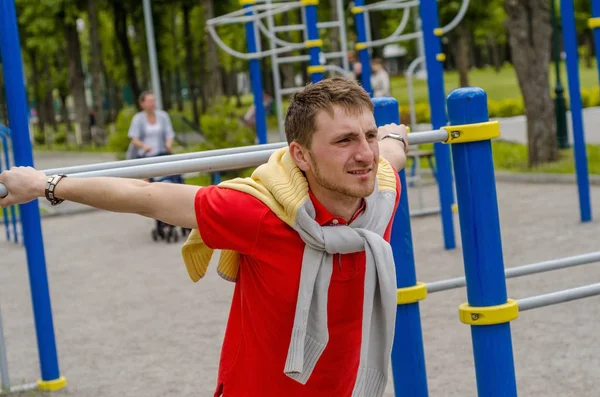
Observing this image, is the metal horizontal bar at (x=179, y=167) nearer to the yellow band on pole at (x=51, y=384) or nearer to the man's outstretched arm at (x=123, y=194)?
the man's outstretched arm at (x=123, y=194)

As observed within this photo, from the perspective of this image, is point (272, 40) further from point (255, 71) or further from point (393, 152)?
point (393, 152)

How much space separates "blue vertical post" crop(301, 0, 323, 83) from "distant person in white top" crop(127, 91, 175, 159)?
6.78 ft

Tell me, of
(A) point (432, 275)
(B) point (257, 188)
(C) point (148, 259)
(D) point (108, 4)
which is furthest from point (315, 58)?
(D) point (108, 4)

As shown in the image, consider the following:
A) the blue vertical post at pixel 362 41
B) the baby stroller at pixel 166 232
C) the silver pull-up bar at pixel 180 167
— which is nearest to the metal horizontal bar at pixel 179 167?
the silver pull-up bar at pixel 180 167

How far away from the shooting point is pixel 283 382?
2959mm

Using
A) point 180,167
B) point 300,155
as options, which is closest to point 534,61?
point 180,167

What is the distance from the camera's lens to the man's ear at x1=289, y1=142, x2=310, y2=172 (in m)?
2.84

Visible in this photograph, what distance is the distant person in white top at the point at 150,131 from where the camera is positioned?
1272 cm

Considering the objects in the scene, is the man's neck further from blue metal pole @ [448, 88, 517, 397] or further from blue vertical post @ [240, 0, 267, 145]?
blue vertical post @ [240, 0, 267, 145]

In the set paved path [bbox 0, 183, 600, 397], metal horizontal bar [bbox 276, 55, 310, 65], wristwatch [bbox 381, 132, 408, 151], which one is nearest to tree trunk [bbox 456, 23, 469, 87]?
metal horizontal bar [bbox 276, 55, 310, 65]

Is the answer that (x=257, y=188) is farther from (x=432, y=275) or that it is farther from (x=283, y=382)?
(x=432, y=275)

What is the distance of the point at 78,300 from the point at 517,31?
8.62 meters

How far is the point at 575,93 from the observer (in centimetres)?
1023

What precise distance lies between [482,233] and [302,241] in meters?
0.70
